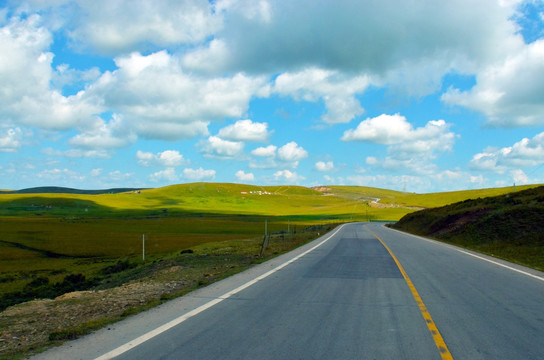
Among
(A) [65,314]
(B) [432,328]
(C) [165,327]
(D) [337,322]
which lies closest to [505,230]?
(B) [432,328]

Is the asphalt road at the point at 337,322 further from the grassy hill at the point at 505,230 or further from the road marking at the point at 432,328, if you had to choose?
the grassy hill at the point at 505,230

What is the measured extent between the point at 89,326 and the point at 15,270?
28960 millimetres

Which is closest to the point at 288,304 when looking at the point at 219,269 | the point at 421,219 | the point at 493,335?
the point at 493,335

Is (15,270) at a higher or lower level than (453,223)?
lower

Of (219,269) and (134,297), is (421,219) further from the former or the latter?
(134,297)

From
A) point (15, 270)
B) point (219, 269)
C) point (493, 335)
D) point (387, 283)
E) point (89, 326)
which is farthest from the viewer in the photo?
point (15, 270)

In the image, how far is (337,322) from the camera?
7086mm

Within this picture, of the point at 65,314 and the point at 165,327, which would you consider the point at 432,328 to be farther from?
the point at 65,314

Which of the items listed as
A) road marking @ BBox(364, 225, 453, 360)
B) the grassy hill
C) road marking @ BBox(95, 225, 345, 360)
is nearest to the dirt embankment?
road marking @ BBox(95, 225, 345, 360)

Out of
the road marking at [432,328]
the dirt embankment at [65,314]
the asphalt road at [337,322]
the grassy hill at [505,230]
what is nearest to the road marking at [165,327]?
the asphalt road at [337,322]

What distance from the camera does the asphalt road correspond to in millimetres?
5584

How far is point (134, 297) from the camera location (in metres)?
10.5

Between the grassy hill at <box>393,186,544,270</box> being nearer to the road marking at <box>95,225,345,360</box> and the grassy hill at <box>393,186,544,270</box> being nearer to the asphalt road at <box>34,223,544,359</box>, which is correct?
the asphalt road at <box>34,223,544,359</box>

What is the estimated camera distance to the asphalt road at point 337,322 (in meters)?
5.58
